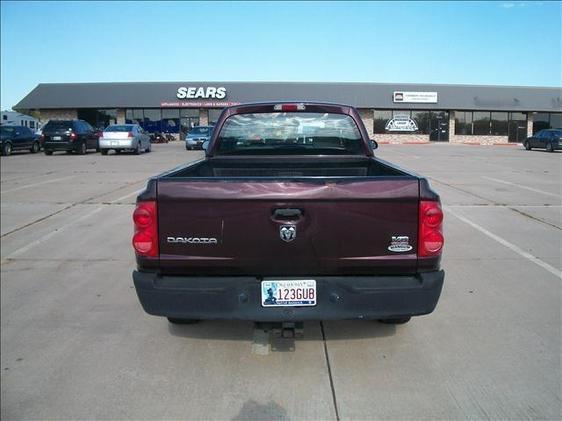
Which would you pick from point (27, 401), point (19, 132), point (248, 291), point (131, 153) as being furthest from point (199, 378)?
point (19, 132)

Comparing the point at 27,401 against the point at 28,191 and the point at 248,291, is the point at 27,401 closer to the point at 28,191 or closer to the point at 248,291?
the point at 248,291

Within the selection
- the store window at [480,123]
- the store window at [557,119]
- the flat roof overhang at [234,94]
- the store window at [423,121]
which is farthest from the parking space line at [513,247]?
the store window at [423,121]

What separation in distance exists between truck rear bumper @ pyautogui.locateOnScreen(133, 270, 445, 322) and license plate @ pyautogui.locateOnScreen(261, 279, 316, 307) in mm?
31

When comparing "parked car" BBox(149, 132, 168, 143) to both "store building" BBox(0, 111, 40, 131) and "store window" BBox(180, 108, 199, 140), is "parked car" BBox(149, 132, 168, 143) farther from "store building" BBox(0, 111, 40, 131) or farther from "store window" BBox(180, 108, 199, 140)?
"store building" BBox(0, 111, 40, 131)

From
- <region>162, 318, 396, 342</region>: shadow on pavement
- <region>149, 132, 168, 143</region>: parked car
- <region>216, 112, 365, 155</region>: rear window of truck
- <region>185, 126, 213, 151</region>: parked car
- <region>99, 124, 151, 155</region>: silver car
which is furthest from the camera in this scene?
<region>149, 132, 168, 143</region>: parked car

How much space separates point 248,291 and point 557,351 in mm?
2387

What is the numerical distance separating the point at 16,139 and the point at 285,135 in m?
24.4

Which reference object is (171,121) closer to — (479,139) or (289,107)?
(479,139)

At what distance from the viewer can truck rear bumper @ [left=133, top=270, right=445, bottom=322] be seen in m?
3.15

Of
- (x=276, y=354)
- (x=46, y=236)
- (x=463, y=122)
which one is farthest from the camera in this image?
(x=463, y=122)

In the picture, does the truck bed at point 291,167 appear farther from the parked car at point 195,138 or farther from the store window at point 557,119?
the parked car at point 195,138

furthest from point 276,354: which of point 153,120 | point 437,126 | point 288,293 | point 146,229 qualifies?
point 153,120

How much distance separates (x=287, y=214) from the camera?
3.07 m

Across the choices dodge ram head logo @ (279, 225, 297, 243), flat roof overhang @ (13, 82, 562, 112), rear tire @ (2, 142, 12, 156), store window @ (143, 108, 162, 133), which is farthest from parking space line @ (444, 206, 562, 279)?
store window @ (143, 108, 162, 133)
